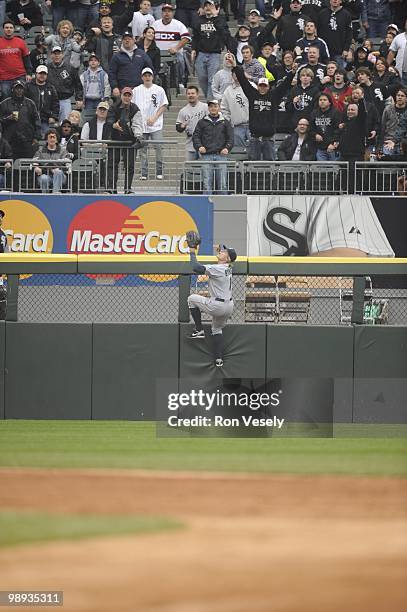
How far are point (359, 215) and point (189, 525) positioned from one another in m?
11.3

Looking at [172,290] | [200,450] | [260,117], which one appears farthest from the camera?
[260,117]

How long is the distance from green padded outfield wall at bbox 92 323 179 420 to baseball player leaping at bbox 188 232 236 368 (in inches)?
21.9

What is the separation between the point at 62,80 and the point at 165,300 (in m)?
7.49

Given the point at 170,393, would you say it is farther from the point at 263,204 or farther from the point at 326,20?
the point at 326,20

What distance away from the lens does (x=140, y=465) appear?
1080cm

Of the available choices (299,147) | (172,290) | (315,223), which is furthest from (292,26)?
(172,290)

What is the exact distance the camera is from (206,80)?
70.5 feet

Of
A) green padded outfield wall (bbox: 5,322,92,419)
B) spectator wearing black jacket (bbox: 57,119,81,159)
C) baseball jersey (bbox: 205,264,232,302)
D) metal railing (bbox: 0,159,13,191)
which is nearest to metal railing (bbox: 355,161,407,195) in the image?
spectator wearing black jacket (bbox: 57,119,81,159)

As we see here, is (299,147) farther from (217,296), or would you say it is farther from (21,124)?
(217,296)

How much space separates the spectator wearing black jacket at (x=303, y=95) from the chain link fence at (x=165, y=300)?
512 centimetres

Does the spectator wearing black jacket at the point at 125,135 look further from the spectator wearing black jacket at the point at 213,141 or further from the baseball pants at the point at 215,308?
the baseball pants at the point at 215,308

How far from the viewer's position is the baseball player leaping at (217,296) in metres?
14.1

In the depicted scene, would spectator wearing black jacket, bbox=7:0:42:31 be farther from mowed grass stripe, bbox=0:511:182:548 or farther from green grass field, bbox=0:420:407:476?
mowed grass stripe, bbox=0:511:182:548

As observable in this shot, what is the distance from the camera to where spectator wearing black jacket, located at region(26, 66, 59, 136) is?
20297 mm
